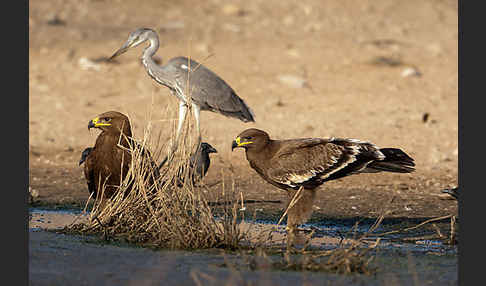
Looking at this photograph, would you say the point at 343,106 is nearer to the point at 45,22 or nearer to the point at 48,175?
the point at 48,175

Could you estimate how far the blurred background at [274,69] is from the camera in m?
12.4

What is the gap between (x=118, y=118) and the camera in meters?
7.00

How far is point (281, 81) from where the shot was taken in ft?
49.0

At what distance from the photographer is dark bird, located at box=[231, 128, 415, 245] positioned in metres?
7.54

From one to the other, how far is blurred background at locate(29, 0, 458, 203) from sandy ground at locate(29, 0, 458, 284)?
3cm

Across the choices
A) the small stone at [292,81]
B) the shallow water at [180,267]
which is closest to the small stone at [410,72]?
the small stone at [292,81]

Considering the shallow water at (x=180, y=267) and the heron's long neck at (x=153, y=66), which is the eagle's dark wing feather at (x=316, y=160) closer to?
the shallow water at (x=180, y=267)

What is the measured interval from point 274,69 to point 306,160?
8.24m

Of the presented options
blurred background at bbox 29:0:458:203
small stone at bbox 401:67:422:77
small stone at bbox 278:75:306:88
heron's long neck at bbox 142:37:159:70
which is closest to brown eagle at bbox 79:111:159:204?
blurred background at bbox 29:0:458:203

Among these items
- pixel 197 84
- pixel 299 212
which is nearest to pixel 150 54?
pixel 197 84

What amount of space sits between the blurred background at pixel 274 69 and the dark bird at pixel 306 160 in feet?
7.21

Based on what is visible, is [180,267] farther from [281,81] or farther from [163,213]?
[281,81]
